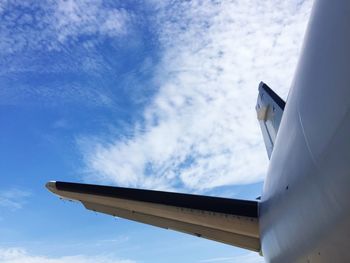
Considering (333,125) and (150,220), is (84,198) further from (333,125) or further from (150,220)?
(333,125)

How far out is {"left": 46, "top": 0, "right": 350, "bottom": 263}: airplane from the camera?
144 inches

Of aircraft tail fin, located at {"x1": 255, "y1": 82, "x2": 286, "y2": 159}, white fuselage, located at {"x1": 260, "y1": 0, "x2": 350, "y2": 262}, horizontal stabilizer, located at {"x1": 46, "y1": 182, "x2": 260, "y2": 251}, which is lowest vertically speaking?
white fuselage, located at {"x1": 260, "y1": 0, "x2": 350, "y2": 262}

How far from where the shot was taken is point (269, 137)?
12.2 m

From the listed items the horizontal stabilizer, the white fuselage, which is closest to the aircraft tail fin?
the horizontal stabilizer

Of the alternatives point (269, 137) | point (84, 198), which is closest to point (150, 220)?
point (84, 198)

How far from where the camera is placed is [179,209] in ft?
31.5

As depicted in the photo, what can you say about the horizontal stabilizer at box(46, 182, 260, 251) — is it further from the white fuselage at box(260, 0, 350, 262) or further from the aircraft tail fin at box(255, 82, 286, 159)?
the aircraft tail fin at box(255, 82, 286, 159)

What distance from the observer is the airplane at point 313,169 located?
144 inches

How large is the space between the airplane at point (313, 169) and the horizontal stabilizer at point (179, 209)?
0.03 m

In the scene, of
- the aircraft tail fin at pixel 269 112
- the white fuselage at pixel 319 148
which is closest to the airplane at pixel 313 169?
the white fuselage at pixel 319 148

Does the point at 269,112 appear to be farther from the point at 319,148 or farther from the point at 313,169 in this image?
the point at 319,148

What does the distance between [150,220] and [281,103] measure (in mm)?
4805

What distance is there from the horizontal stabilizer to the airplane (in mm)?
33

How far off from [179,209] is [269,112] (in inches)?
180
